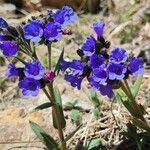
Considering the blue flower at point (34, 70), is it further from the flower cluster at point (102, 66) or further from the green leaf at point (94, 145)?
the green leaf at point (94, 145)

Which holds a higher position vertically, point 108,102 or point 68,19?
point 68,19

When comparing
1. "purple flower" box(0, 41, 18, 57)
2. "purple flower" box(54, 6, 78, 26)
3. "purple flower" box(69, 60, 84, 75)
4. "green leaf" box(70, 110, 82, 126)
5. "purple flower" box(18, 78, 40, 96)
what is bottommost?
"green leaf" box(70, 110, 82, 126)

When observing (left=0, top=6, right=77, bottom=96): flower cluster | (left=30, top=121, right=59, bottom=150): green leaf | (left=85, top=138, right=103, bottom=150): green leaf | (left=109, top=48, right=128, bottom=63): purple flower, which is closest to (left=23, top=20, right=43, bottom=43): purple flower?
(left=0, top=6, right=77, bottom=96): flower cluster

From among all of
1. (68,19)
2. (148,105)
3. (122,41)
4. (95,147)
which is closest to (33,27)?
(68,19)

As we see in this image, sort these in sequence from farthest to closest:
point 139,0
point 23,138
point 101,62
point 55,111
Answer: point 139,0, point 23,138, point 55,111, point 101,62

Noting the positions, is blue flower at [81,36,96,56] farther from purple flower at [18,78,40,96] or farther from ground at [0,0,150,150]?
ground at [0,0,150,150]

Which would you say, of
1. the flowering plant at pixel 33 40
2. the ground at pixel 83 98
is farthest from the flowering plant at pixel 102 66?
the ground at pixel 83 98

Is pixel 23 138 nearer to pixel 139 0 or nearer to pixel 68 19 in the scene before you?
pixel 68 19
